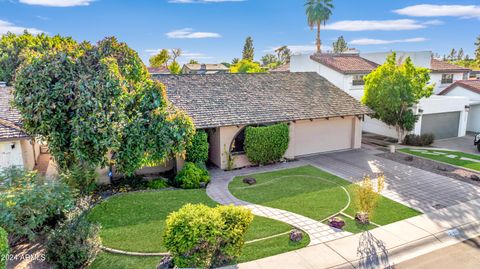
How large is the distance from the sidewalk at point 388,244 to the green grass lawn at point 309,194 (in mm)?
626

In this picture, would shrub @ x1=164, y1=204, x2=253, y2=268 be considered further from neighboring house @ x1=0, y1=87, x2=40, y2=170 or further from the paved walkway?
neighboring house @ x1=0, y1=87, x2=40, y2=170

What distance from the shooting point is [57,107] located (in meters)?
9.48

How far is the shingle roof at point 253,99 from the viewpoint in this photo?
748 inches

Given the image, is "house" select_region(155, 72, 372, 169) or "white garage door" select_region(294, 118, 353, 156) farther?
"white garage door" select_region(294, 118, 353, 156)

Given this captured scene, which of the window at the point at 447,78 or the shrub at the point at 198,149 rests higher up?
the window at the point at 447,78

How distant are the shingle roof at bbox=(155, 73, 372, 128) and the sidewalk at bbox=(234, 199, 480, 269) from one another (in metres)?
9.46

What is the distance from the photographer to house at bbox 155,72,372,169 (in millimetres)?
18828

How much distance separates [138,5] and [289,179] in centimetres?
1501

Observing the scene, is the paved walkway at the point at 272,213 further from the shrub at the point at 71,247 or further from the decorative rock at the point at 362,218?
the shrub at the point at 71,247

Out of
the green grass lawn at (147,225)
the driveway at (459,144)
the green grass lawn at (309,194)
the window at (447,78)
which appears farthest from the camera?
the window at (447,78)

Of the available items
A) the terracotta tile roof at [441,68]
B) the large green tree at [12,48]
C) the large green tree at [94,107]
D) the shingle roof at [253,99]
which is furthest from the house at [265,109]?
the terracotta tile roof at [441,68]

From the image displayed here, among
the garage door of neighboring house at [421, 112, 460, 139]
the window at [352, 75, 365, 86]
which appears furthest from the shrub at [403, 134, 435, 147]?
the window at [352, 75, 365, 86]

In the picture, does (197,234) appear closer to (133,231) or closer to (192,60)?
(133,231)

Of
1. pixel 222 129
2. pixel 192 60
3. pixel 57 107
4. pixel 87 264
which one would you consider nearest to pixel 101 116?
pixel 57 107
